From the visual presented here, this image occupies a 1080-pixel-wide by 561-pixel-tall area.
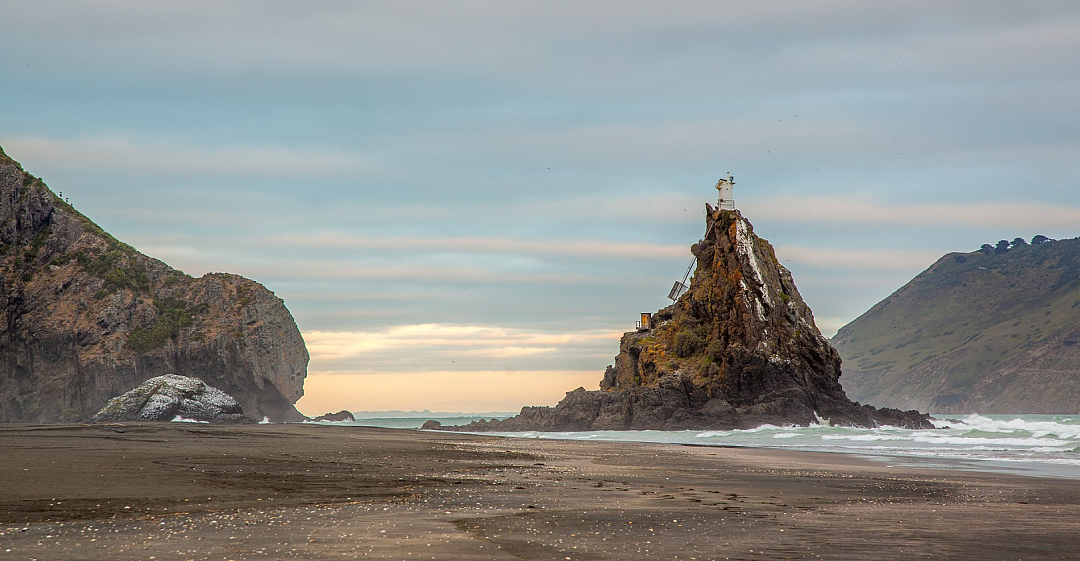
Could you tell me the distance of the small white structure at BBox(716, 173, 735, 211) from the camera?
87.0 metres

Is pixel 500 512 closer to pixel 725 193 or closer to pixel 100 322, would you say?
pixel 725 193

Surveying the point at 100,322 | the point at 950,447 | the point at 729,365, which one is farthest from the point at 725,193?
the point at 100,322

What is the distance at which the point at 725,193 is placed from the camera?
87812 mm

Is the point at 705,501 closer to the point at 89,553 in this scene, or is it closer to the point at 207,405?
the point at 89,553

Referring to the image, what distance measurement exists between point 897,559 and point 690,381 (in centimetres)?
6482

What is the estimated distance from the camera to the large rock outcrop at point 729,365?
70688mm

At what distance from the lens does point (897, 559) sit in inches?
376

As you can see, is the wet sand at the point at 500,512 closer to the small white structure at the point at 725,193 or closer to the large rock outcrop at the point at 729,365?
the large rock outcrop at the point at 729,365

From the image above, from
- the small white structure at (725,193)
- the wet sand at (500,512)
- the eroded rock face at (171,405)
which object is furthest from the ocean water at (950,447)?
the eroded rock face at (171,405)

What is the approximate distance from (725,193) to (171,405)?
5863 centimetres

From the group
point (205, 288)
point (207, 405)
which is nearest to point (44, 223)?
point (205, 288)

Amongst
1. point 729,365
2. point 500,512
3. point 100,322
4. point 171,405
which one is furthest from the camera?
point 100,322

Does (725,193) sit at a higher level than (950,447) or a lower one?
higher

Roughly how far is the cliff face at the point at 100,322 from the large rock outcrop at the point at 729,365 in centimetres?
4190
